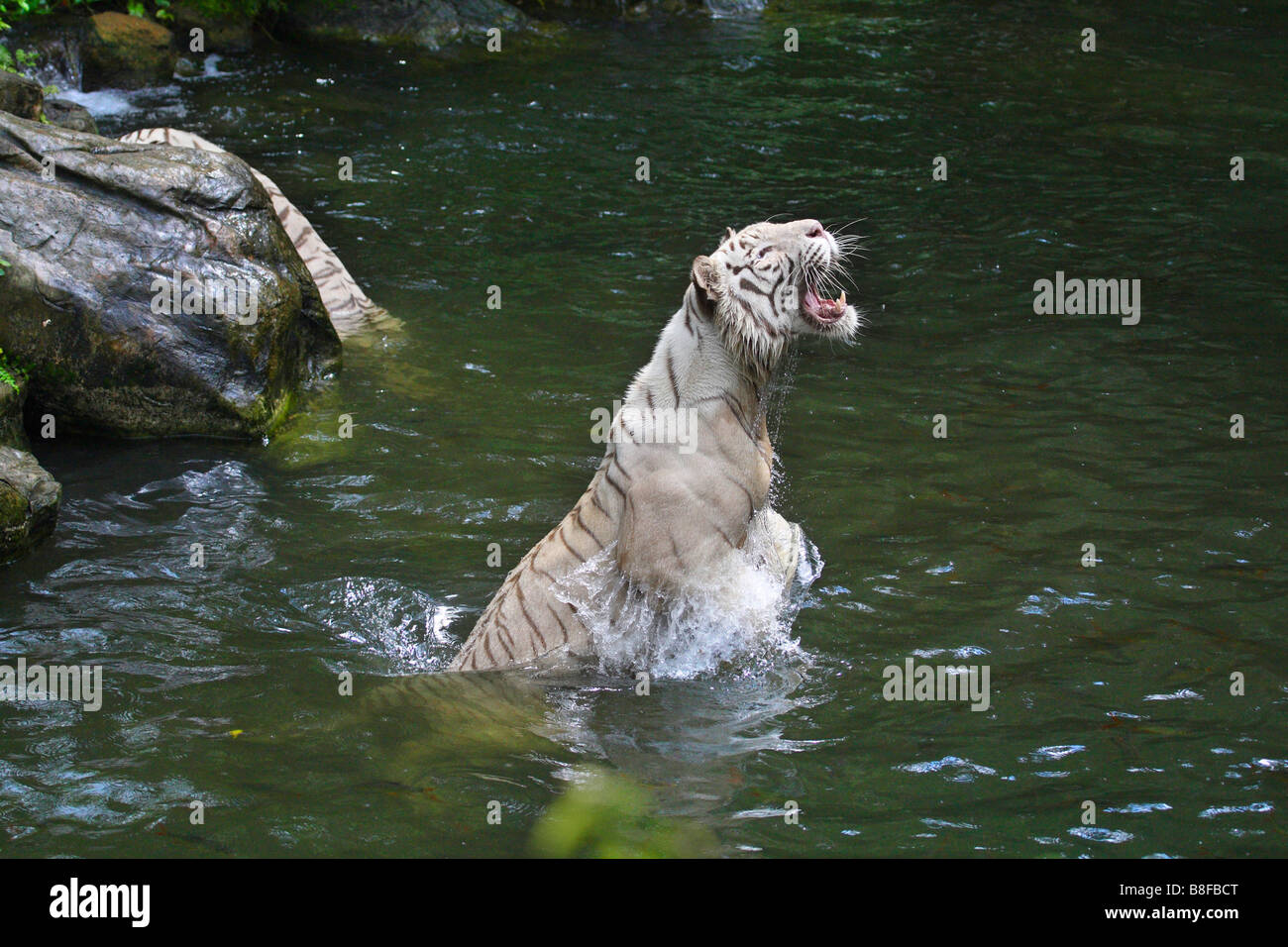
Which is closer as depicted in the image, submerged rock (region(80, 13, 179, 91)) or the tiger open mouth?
the tiger open mouth

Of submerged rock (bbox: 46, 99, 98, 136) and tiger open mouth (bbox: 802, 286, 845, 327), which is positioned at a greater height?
submerged rock (bbox: 46, 99, 98, 136)

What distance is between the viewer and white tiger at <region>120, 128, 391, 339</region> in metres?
8.34

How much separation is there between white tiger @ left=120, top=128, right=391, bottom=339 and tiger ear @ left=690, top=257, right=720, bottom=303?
404 cm

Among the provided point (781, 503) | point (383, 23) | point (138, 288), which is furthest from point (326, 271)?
point (383, 23)

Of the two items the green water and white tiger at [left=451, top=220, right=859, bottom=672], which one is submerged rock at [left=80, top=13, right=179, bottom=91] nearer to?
the green water

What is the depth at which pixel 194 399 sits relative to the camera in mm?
6863

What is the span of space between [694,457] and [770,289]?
0.70 meters

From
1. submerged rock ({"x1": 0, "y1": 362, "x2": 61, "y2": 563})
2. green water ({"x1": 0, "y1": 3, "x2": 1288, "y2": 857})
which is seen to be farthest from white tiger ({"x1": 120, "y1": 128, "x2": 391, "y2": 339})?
submerged rock ({"x1": 0, "y1": 362, "x2": 61, "y2": 563})

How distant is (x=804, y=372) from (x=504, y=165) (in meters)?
4.54

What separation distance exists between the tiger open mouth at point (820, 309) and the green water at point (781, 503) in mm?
1281

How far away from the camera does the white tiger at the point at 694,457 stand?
474cm

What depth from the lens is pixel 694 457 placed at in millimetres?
4750

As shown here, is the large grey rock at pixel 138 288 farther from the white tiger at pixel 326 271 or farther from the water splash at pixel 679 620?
the water splash at pixel 679 620

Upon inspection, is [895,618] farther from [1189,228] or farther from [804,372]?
[1189,228]
